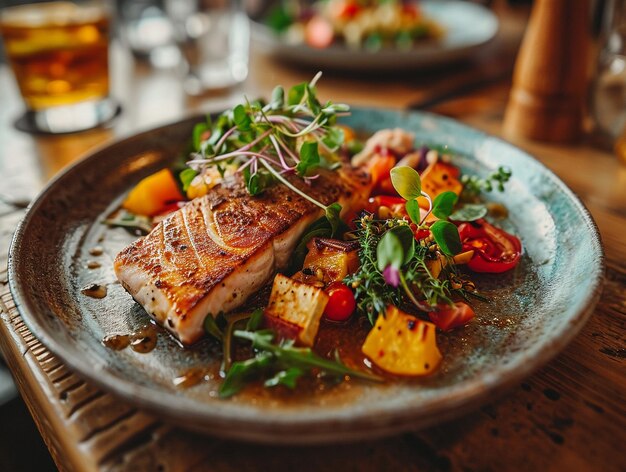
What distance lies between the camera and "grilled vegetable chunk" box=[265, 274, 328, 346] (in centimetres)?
148

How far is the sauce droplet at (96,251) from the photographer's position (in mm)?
1900

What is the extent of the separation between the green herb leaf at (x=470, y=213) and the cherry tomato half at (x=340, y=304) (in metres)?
0.58

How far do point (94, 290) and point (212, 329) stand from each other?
455 millimetres

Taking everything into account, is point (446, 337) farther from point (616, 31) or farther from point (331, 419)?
point (616, 31)

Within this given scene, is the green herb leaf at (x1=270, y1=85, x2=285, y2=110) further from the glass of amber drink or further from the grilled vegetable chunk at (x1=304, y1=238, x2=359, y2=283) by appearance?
the glass of amber drink

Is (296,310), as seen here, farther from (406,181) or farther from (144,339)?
(406,181)

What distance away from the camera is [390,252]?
4.84 feet

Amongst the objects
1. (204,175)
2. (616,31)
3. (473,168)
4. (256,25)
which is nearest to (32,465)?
(204,175)

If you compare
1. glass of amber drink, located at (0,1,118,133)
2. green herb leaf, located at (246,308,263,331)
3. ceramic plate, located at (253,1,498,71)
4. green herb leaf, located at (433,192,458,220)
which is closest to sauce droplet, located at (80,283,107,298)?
green herb leaf, located at (246,308,263,331)

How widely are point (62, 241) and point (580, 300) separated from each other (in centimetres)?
164

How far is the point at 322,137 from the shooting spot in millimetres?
2090

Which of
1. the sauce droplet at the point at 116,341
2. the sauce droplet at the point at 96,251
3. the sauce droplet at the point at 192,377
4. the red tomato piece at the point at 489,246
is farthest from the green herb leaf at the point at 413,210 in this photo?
the sauce droplet at the point at 96,251

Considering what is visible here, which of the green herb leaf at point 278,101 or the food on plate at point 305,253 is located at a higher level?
the green herb leaf at point 278,101

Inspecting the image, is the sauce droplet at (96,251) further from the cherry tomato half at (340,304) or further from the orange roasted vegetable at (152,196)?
the cherry tomato half at (340,304)
